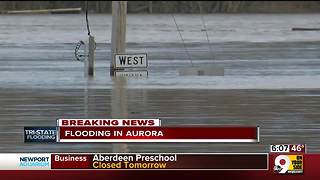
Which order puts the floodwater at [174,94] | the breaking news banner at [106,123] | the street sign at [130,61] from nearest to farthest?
the breaking news banner at [106,123], the floodwater at [174,94], the street sign at [130,61]

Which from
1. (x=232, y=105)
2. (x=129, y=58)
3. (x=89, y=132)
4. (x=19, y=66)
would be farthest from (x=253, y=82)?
(x=89, y=132)

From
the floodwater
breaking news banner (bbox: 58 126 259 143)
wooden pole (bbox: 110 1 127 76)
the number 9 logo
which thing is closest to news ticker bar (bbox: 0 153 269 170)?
the number 9 logo

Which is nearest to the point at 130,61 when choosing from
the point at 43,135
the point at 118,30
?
the point at 118,30

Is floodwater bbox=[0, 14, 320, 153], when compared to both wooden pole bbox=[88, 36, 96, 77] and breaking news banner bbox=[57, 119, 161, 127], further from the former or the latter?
breaking news banner bbox=[57, 119, 161, 127]

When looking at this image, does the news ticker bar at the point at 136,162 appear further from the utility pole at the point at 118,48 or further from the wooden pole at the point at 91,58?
the wooden pole at the point at 91,58

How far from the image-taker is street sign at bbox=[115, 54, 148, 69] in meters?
20.5

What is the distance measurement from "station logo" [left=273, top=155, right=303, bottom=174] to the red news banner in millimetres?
1011

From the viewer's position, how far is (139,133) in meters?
8.84

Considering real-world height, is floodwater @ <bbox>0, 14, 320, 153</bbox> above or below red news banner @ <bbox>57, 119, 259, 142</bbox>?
below

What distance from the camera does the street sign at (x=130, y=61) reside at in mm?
20516

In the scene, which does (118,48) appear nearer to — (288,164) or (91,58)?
(91,58)

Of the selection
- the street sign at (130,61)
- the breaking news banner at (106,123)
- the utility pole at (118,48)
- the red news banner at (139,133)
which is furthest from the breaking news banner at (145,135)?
the street sign at (130,61)

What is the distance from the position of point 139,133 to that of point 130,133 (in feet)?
0.26

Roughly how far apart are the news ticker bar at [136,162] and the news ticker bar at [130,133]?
2.20ft
